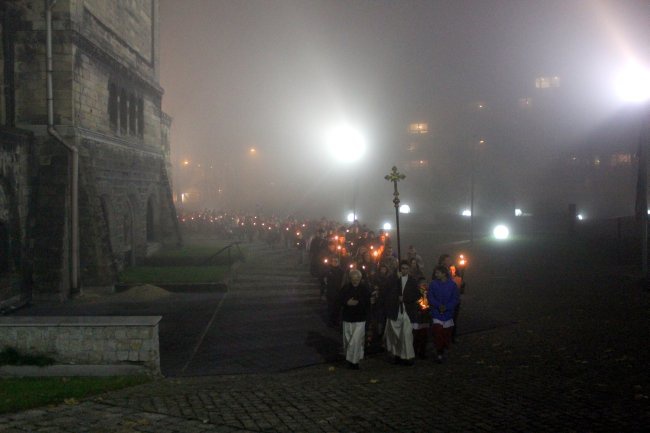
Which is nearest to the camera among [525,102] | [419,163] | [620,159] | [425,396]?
[425,396]

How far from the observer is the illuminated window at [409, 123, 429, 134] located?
244 ft

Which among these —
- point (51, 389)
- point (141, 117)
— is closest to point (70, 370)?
point (51, 389)

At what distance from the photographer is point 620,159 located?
197ft

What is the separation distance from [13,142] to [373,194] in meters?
62.2

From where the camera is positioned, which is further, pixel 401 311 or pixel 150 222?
pixel 150 222

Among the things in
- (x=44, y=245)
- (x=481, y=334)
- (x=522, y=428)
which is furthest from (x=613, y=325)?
(x=44, y=245)

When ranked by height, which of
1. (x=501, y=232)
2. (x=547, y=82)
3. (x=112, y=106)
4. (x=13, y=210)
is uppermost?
(x=547, y=82)

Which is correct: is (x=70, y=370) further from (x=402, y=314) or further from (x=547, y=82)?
(x=547, y=82)

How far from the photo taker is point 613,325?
12.1 metres

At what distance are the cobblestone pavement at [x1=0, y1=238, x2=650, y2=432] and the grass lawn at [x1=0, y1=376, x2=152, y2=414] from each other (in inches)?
11.1

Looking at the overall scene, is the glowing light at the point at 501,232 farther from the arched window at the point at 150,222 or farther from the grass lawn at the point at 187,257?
the arched window at the point at 150,222

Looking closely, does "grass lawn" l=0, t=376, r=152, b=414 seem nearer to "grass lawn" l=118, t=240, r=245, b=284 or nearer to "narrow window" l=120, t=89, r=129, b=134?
"grass lawn" l=118, t=240, r=245, b=284

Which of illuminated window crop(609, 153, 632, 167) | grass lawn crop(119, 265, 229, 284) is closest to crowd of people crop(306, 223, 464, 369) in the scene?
grass lawn crop(119, 265, 229, 284)

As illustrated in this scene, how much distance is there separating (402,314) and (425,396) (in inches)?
96.2
